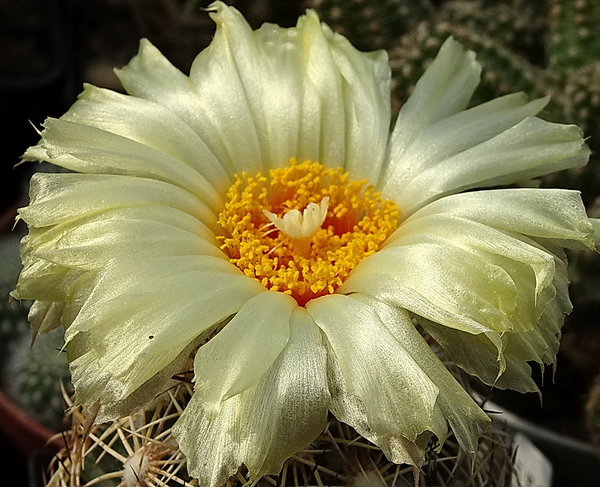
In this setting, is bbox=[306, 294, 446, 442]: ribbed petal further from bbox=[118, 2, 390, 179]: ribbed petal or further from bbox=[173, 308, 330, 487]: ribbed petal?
bbox=[118, 2, 390, 179]: ribbed petal

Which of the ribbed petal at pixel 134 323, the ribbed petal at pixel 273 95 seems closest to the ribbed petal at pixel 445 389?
the ribbed petal at pixel 134 323

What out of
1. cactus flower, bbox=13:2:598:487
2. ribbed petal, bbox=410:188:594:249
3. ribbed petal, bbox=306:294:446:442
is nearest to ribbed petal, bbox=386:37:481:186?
cactus flower, bbox=13:2:598:487

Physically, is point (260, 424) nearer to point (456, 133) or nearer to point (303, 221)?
point (303, 221)

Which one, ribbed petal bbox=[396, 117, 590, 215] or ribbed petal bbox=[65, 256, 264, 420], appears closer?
ribbed petal bbox=[65, 256, 264, 420]

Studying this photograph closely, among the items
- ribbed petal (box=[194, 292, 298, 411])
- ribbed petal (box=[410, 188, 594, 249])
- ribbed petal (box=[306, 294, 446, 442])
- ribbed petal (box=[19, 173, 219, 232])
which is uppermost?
ribbed petal (box=[19, 173, 219, 232])

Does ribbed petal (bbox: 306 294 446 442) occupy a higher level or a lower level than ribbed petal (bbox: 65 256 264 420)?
lower

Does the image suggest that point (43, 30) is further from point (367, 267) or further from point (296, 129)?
point (367, 267)

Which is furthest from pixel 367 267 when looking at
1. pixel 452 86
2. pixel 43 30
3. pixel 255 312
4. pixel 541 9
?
pixel 43 30
